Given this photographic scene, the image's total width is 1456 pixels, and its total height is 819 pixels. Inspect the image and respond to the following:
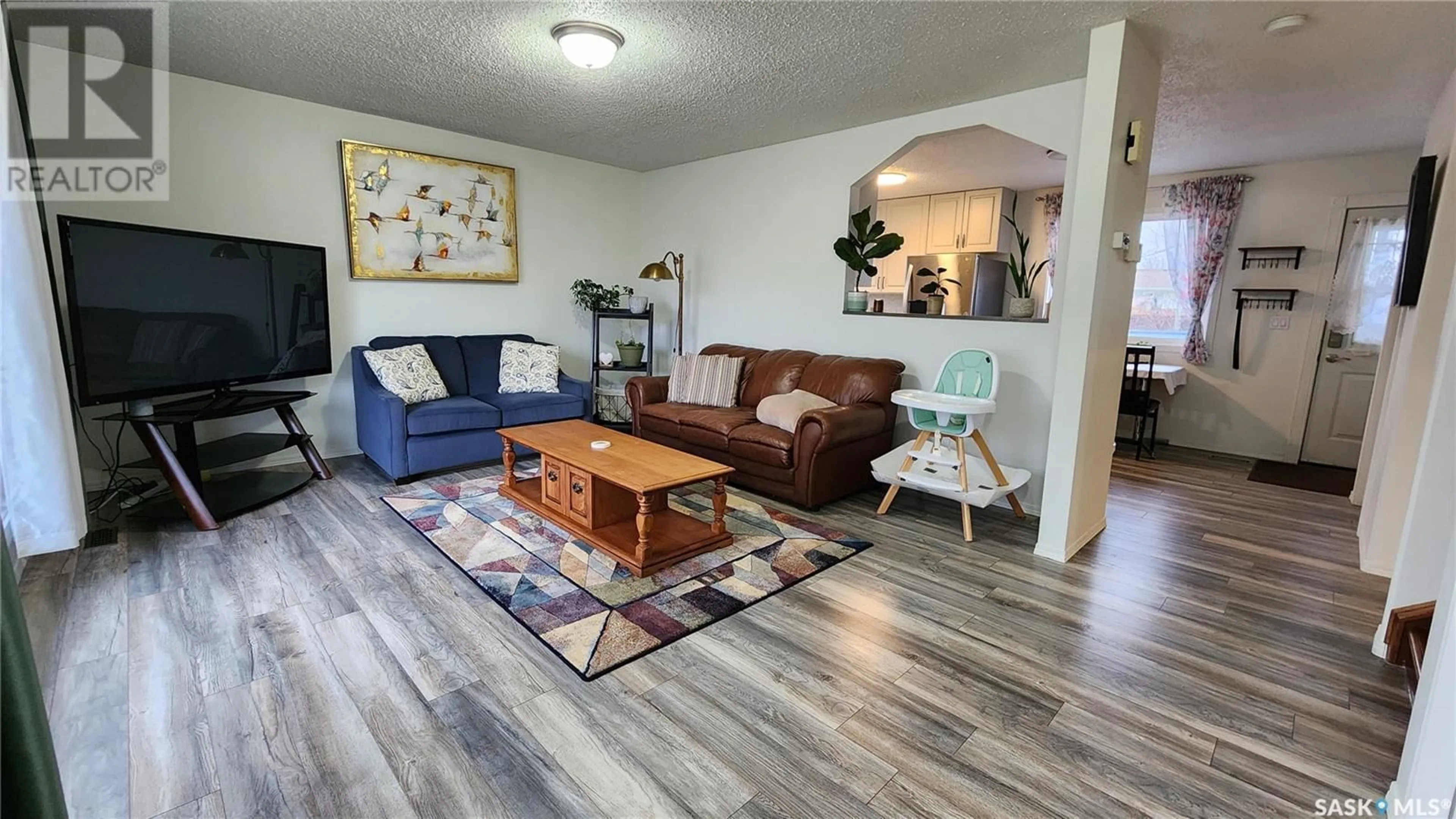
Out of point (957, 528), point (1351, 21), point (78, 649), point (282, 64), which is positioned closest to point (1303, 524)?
point (957, 528)

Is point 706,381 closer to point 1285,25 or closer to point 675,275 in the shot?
point 675,275

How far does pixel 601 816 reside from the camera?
144 cm

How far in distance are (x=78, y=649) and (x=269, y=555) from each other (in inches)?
29.3

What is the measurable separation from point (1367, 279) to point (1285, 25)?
339cm

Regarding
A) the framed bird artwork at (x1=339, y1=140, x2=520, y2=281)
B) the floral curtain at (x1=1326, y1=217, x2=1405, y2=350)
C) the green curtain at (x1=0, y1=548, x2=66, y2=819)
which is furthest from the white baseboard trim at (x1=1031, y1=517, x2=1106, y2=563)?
the framed bird artwork at (x1=339, y1=140, x2=520, y2=281)

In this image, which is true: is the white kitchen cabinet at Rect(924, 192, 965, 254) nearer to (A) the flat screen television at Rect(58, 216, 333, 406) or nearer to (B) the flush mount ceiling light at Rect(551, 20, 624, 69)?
(B) the flush mount ceiling light at Rect(551, 20, 624, 69)

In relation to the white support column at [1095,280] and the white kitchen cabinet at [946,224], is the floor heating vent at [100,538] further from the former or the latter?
the white kitchen cabinet at [946,224]

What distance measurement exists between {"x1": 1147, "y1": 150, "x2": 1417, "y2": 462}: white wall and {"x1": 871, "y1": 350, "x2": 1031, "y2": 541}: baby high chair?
3.04 meters

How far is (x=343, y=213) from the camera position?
4.13m

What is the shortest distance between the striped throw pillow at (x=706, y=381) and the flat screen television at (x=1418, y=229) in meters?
3.68

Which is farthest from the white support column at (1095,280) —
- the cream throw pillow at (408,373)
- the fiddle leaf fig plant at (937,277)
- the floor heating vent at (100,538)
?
the floor heating vent at (100,538)

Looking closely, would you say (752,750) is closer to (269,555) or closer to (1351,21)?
(269,555)

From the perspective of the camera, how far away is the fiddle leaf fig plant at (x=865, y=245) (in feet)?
12.9

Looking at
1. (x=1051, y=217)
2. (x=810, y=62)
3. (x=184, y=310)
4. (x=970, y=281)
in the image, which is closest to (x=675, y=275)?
(x=810, y=62)
